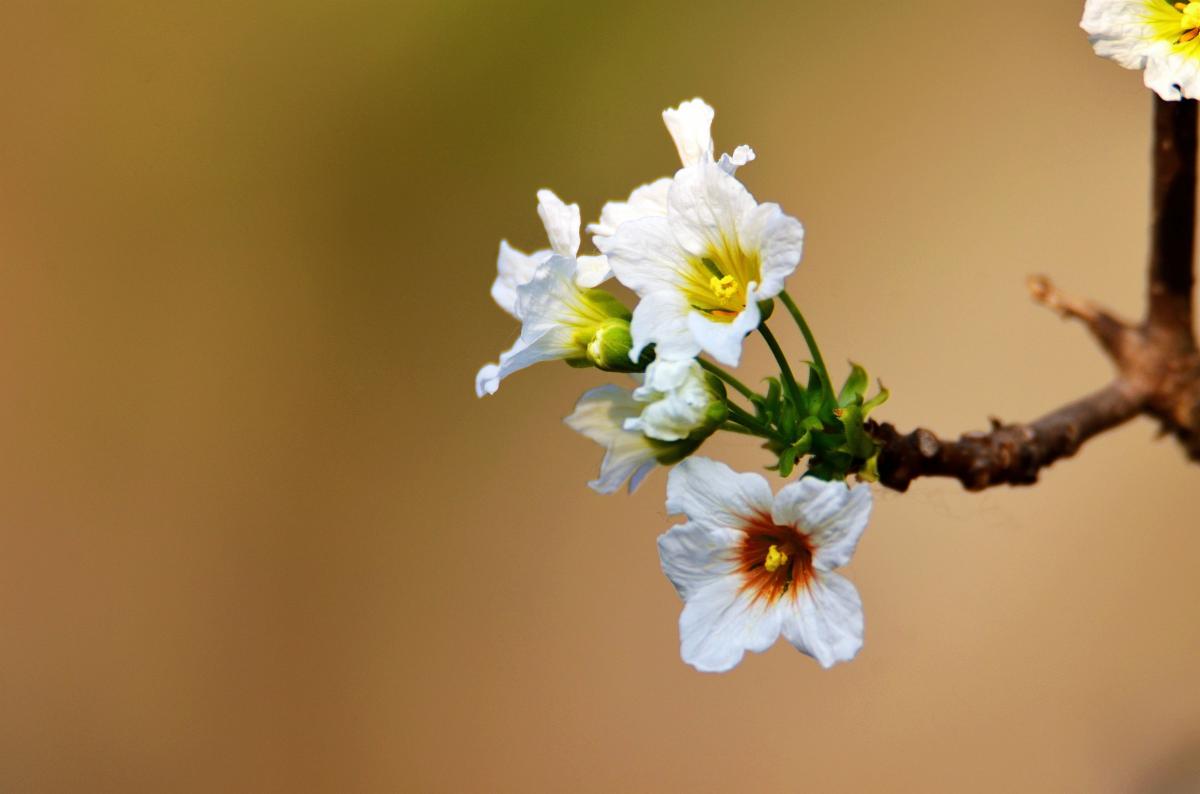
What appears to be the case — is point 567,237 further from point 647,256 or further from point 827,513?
point 827,513

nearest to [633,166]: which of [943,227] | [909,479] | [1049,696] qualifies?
[943,227]

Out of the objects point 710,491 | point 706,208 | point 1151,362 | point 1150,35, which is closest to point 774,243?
point 706,208

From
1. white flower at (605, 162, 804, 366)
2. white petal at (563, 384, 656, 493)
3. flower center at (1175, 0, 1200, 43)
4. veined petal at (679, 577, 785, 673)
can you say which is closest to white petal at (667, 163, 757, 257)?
white flower at (605, 162, 804, 366)

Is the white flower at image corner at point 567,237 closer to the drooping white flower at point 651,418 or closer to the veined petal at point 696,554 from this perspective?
the drooping white flower at point 651,418

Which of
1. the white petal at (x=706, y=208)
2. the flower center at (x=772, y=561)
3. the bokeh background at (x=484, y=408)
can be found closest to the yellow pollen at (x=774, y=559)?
the flower center at (x=772, y=561)

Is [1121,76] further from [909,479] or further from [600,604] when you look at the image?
[909,479]
